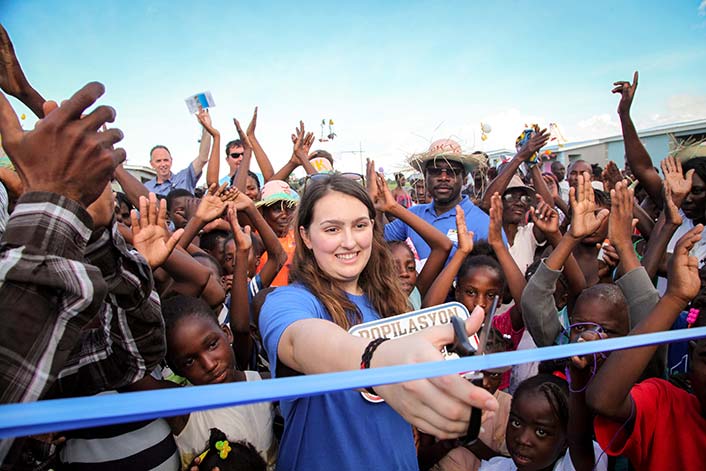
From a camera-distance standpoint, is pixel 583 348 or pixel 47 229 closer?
pixel 47 229

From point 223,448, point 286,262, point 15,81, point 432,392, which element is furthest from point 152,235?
point 432,392

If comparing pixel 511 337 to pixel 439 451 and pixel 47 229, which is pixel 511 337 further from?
pixel 47 229

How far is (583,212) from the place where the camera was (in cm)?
257

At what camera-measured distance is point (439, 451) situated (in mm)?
2430

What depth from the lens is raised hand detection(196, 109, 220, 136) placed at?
520cm

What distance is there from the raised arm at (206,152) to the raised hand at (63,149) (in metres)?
4.00

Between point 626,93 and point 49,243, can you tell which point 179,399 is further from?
point 626,93

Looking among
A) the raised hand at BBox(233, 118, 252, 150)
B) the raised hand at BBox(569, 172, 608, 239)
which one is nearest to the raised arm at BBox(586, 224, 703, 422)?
the raised hand at BBox(569, 172, 608, 239)

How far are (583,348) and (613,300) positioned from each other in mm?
1555

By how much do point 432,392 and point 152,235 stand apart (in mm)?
1749

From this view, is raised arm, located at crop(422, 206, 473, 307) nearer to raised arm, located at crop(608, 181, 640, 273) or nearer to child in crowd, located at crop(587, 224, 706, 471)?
raised arm, located at crop(608, 181, 640, 273)

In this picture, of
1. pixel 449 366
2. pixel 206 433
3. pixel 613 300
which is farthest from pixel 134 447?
pixel 613 300

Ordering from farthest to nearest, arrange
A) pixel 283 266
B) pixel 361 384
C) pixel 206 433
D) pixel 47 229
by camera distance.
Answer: pixel 283 266 < pixel 206 433 < pixel 47 229 < pixel 361 384

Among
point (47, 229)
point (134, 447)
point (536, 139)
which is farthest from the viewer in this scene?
point (536, 139)
